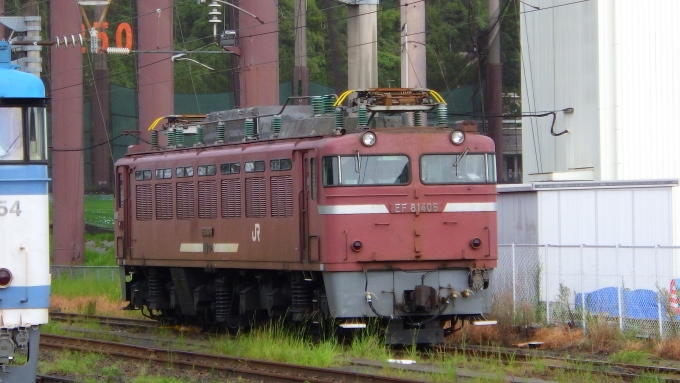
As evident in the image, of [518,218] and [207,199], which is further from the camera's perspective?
[518,218]

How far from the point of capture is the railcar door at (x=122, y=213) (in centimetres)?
2253

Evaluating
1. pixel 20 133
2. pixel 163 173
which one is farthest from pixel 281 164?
pixel 20 133

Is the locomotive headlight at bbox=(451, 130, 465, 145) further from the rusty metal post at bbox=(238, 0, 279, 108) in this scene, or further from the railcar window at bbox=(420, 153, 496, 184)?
the rusty metal post at bbox=(238, 0, 279, 108)

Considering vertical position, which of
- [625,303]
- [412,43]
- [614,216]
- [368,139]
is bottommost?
[625,303]

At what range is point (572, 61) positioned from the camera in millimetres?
25266

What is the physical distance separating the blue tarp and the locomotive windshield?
9800 mm

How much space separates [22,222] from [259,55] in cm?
2019

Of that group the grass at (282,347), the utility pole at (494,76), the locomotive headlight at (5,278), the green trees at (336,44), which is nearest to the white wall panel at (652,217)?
the grass at (282,347)

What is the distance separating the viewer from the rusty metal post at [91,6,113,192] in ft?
176

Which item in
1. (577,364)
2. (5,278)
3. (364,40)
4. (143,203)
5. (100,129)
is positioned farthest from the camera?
(100,129)

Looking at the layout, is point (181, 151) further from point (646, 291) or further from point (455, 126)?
point (646, 291)

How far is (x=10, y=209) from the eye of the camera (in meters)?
11.4

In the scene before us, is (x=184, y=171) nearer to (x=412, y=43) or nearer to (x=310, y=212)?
(x=310, y=212)

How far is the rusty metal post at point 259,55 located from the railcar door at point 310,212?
13.0 metres
